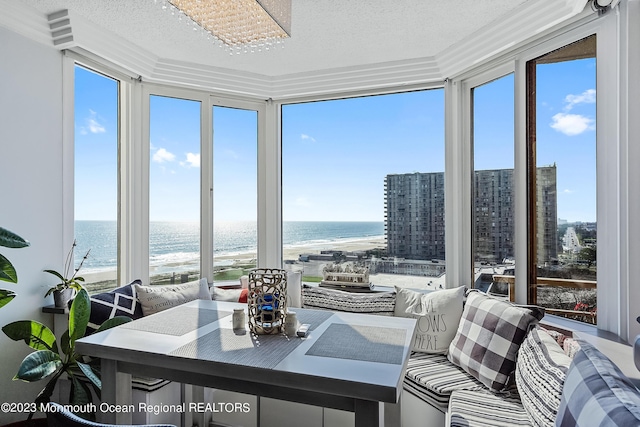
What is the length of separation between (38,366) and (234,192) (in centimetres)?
202

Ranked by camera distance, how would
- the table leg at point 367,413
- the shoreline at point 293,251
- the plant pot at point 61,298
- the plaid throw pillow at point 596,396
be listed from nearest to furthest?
the plaid throw pillow at point 596,396, the table leg at point 367,413, the plant pot at point 61,298, the shoreline at point 293,251

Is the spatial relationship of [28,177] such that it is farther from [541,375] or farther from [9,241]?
[541,375]

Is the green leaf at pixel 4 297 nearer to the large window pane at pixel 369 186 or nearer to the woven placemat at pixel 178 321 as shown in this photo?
the woven placemat at pixel 178 321

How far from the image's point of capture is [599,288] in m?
2.07

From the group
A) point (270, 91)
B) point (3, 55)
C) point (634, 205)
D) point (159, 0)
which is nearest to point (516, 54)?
point (634, 205)

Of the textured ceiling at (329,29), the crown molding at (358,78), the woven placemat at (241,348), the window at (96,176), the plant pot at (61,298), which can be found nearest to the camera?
the woven placemat at (241,348)

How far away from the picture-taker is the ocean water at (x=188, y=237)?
294 cm

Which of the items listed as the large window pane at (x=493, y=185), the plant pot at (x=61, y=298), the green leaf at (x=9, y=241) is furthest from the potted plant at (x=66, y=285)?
the large window pane at (x=493, y=185)

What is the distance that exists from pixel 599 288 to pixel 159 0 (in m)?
2.89

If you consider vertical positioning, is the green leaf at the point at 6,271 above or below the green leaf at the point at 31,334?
above

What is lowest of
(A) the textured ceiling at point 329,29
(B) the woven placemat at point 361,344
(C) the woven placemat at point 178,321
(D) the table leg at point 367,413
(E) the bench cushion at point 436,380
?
(E) the bench cushion at point 436,380

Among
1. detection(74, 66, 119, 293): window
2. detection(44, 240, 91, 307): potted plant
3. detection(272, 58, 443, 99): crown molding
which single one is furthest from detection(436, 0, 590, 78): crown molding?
detection(44, 240, 91, 307): potted plant

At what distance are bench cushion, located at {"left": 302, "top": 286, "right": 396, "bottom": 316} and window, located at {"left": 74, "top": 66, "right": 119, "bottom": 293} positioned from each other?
1567 millimetres

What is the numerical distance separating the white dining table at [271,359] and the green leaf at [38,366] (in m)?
0.52
